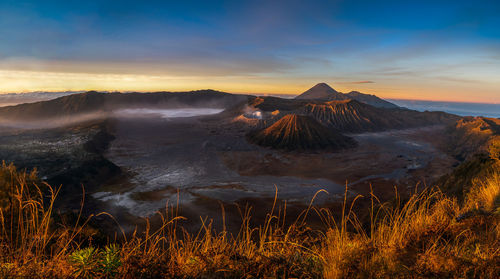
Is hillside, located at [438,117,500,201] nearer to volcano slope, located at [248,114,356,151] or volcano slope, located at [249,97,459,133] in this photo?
volcano slope, located at [249,97,459,133]

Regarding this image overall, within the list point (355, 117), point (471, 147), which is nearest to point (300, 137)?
point (471, 147)

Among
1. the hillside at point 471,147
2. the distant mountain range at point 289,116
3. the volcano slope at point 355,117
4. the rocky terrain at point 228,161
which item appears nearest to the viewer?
the hillside at point 471,147

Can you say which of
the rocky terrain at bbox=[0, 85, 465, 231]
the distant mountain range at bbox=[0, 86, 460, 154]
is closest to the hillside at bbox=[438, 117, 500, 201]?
the rocky terrain at bbox=[0, 85, 465, 231]

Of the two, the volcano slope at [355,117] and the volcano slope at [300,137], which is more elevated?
the volcano slope at [355,117]

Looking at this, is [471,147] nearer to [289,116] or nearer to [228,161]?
[289,116]

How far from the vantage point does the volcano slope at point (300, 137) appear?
6370 cm

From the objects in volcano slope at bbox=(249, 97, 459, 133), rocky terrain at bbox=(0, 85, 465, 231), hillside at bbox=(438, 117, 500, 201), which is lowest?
rocky terrain at bbox=(0, 85, 465, 231)

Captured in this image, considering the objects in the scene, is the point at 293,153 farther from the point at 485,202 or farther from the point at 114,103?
the point at 114,103

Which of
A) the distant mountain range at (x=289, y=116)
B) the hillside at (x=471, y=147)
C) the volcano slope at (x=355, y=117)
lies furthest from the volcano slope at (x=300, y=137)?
the hillside at (x=471, y=147)

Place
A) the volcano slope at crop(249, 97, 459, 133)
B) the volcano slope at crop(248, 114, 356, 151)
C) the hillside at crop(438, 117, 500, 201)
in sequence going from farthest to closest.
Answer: the volcano slope at crop(249, 97, 459, 133) < the volcano slope at crop(248, 114, 356, 151) < the hillside at crop(438, 117, 500, 201)

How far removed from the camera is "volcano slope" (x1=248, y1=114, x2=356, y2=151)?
63703 mm

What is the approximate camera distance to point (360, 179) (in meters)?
40.4

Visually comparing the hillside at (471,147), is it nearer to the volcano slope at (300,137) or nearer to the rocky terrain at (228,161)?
the rocky terrain at (228,161)

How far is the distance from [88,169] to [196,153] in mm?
25545
